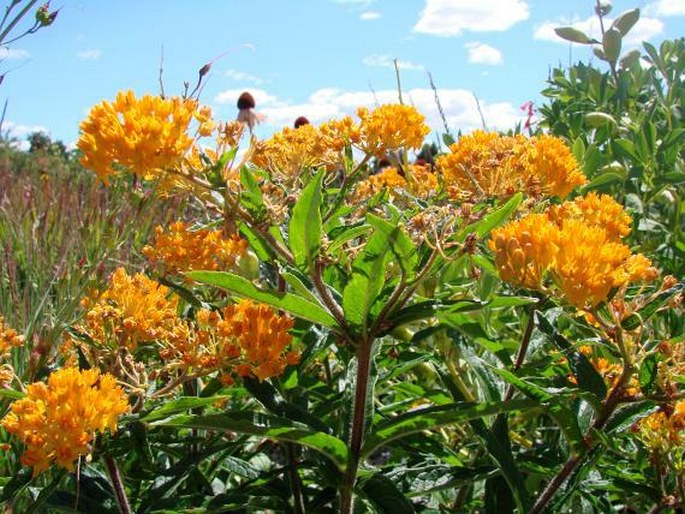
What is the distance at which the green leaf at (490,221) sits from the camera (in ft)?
Result: 4.12

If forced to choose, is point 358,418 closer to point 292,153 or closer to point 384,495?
point 384,495

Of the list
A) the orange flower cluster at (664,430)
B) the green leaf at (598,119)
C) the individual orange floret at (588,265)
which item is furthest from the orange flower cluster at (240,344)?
the green leaf at (598,119)

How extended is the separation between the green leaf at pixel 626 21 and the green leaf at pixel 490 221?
2.20 metres

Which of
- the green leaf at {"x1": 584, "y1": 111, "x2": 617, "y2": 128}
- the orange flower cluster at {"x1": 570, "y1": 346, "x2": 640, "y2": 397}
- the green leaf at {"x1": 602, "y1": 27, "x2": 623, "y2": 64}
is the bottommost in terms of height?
the orange flower cluster at {"x1": 570, "y1": 346, "x2": 640, "y2": 397}

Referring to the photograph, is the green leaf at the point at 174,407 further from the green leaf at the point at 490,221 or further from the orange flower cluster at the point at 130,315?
the green leaf at the point at 490,221

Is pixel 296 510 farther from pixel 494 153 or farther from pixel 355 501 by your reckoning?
pixel 494 153

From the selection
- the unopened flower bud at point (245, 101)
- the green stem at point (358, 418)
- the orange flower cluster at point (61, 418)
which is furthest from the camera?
the unopened flower bud at point (245, 101)

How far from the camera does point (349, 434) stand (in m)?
1.50

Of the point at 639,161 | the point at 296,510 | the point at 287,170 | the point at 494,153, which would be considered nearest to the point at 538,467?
the point at 296,510

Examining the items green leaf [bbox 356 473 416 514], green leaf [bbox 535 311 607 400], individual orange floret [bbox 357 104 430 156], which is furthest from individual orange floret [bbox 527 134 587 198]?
green leaf [bbox 356 473 416 514]

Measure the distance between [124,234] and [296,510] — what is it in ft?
2.41

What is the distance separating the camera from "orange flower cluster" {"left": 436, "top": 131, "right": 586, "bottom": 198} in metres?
1.60

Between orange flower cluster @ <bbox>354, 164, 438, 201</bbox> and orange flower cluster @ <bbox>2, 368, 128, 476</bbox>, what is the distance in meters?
1.17

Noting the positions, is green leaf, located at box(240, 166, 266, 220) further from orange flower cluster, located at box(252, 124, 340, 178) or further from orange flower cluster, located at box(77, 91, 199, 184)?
orange flower cluster, located at box(252, 124, 340, 178)
